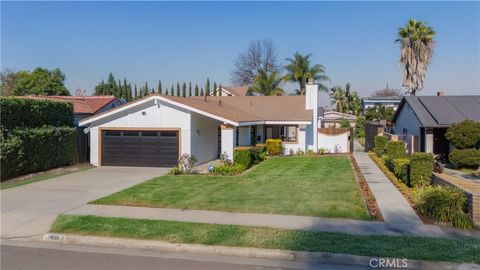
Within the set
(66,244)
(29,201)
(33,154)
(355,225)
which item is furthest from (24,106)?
(355,225)

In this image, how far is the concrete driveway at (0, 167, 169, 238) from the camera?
9.19 m

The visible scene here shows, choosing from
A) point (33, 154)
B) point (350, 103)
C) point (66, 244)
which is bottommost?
point (66, 244)

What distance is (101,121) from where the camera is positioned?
19891 millimetres

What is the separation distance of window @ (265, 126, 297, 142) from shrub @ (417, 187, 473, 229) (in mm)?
17677

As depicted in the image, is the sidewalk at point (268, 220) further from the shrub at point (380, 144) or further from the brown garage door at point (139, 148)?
the shrub at point (380, 144)

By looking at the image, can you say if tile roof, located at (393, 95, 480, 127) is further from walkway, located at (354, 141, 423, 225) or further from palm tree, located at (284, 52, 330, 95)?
palm tree, located at (284, 52, 330, 95)

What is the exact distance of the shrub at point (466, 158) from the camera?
18391 millimetres

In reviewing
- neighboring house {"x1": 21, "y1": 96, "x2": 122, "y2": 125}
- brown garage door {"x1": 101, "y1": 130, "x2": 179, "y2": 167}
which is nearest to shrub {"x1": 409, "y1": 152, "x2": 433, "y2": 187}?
brown garage door {"x1": 101, "y1": 130, "x2": 179, "y2": 167}

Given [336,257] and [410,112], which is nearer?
[336,257]

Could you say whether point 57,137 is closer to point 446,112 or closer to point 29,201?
point 29,201

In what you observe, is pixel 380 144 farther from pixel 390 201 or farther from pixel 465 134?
pixel 390 201

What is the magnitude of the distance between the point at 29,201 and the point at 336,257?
897 centimetres

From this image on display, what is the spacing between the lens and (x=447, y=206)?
894 centimetres

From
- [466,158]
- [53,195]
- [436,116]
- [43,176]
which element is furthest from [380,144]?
[53,195]
